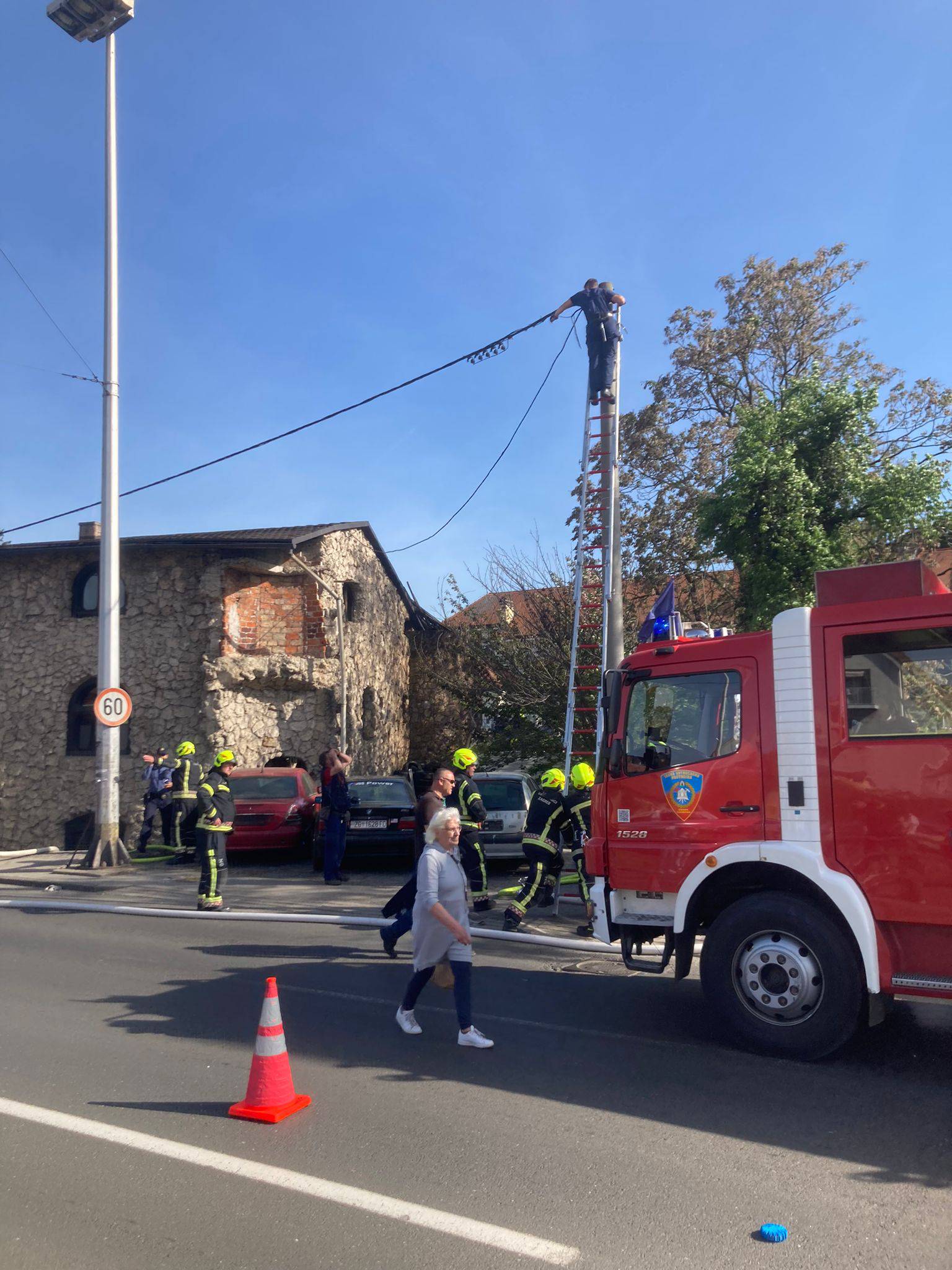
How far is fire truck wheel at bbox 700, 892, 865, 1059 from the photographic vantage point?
18.5ft

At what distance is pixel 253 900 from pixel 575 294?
890 cm

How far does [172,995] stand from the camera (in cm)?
723

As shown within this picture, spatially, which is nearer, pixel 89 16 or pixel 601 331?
pixel 601 331

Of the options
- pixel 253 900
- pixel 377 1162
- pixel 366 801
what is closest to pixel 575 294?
pixel 366 801

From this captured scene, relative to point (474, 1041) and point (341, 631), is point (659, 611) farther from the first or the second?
point (341, 631)

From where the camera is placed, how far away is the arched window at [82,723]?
2080 centimetres

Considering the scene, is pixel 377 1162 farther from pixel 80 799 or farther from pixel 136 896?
pixel 80 799

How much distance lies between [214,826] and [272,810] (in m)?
4.31

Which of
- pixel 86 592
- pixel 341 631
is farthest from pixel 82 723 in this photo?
pixel 341 631

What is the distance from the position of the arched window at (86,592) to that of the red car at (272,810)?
284 inches

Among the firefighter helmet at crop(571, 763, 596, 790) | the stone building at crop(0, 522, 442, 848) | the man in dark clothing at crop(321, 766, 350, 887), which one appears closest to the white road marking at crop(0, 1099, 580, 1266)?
the firefighter helmet at crop(571, 763, 596, 790)

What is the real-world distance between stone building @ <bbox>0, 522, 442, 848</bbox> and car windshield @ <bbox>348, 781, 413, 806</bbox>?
18.9 feet

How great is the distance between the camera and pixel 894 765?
5551mm

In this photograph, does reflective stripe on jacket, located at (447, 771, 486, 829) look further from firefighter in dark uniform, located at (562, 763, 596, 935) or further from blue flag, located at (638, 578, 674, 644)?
blue flag, located at (638, 578, 674, 644)
